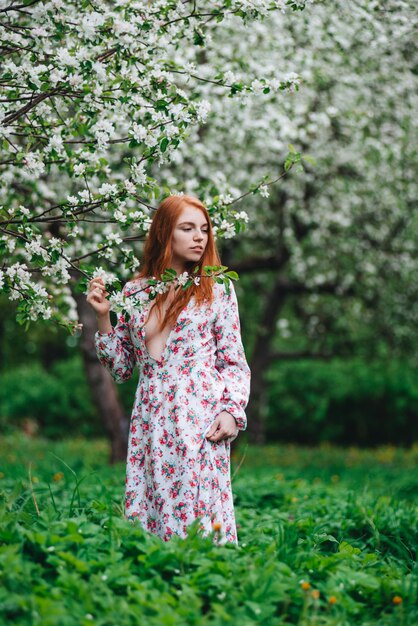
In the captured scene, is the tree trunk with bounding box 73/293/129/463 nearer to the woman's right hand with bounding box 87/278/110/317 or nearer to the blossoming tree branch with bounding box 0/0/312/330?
the blossoming tree branch with bounding box 0/0/312/330

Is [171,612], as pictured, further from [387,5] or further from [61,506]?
[387,5]

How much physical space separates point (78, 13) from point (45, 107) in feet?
1.66

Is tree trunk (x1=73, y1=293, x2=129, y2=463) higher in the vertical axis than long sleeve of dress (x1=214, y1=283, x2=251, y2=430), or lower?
lower

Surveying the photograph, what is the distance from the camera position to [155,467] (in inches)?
140

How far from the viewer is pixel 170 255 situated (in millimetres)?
3803

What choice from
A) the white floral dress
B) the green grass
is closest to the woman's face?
the white floral dress

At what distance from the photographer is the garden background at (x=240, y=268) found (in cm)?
296

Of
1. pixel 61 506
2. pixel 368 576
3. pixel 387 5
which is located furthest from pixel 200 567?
pixel 387 5

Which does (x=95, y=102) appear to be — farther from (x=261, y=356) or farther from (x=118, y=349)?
(x=261, y=356)

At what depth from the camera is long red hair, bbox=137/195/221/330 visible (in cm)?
373

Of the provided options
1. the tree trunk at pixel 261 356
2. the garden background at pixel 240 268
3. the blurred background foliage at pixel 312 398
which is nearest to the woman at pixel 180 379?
the garden background at pixel 240 268

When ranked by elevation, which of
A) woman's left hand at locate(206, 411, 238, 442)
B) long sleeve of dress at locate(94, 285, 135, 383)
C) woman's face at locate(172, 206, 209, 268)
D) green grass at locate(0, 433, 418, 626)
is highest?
woman's face at locate(172, 206, 209, 268)

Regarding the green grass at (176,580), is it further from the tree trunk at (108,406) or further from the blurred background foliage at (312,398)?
the blurred background foliage at (312,398)

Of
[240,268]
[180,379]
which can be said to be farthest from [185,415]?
[240,268]
